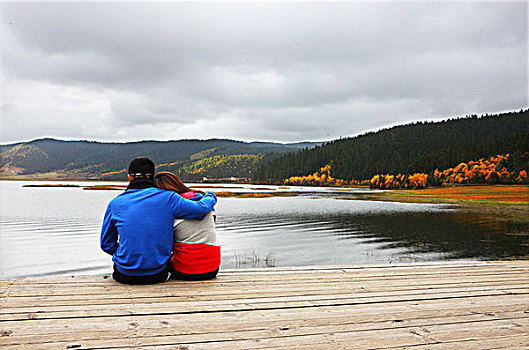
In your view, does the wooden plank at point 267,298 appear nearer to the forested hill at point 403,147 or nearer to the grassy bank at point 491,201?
the grassy bank at point 491,201

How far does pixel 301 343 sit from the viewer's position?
143 inches

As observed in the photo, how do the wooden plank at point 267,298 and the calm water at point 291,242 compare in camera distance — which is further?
the calm water at point 291,242

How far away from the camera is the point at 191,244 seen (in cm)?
559

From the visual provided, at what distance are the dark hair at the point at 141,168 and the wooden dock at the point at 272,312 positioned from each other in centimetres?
156

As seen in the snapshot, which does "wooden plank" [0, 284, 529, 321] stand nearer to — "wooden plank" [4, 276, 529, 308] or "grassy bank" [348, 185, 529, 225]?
"wooden plank" [4, 276, 529, 308]

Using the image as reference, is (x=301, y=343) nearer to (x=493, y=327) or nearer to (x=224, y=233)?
(x=493, y=327)

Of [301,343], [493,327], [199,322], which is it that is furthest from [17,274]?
[493,327]

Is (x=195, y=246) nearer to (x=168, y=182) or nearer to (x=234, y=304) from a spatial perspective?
(x=168, y=182)

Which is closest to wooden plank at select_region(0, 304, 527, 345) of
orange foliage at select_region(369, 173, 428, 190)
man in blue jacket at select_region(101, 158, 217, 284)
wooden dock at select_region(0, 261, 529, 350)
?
wooden dock at select_region(0, 261, 529, 350)

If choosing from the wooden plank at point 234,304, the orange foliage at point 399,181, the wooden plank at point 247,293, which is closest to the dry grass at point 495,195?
the orange foliage at point 399,181

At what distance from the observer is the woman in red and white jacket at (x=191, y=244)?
553 centimetres

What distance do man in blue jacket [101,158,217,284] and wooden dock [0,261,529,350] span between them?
286 mm

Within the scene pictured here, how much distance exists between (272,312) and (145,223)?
205 centimetres

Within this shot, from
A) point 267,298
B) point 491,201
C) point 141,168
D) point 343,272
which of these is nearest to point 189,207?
point 141,168
